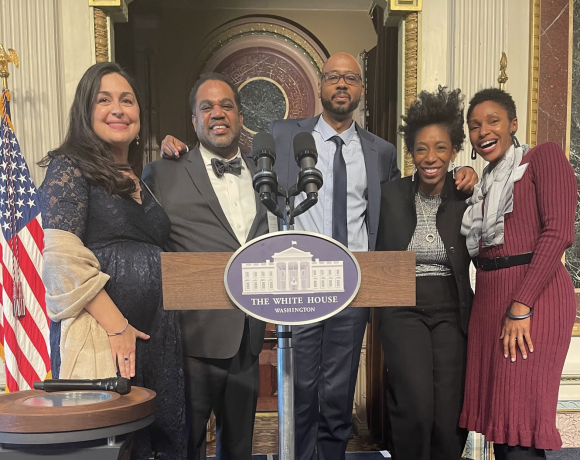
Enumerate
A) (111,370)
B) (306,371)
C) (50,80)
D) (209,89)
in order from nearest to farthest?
(111,370) → (209,89) → (306,371) → (50,80)

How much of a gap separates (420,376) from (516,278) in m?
0.54

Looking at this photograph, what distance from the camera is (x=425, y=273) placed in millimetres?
2420

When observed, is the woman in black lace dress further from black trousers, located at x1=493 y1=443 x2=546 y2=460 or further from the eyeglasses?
black trousers, located at x1=493 y1=443 x2=546 y2=460

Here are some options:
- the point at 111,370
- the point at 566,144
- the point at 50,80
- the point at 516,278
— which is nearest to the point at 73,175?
the point at 111,370

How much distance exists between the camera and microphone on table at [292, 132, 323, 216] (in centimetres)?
142

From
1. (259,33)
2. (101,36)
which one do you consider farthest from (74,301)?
(259,33)

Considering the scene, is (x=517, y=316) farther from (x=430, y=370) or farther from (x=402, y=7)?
(x=402, y=7)

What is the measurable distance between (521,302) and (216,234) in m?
1.13

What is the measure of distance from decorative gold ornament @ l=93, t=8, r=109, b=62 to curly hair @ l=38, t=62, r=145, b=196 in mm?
1850

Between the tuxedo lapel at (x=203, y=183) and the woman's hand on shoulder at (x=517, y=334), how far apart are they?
41.6 inches

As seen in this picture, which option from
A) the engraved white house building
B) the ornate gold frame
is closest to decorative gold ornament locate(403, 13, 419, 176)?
the ornate gold frame

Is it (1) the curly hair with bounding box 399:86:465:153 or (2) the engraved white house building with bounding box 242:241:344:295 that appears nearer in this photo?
(2) the engraved white house building with bounding box 242:241:344:295

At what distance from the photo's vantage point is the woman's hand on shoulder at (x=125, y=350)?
1.82 meters

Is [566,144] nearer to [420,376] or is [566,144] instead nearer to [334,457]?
[420,376]
